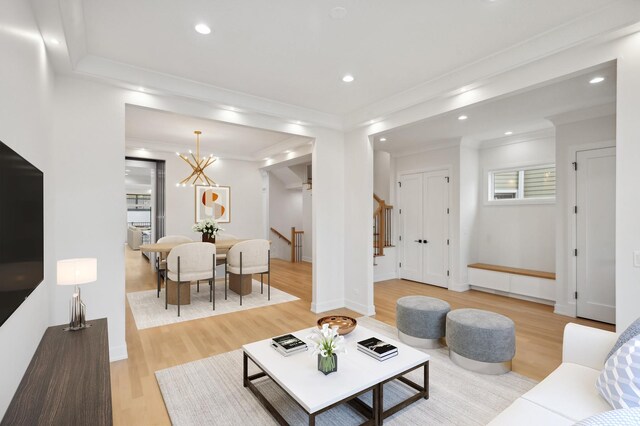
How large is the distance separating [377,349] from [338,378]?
437 mm

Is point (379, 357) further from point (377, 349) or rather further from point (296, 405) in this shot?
point (296, 405)

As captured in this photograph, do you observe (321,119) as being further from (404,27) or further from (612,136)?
(612,136)

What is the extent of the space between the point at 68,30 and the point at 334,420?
11.0 ft

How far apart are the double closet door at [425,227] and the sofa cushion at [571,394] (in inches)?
163

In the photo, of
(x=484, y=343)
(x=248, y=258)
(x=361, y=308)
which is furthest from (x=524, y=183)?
(x=248, y=258)

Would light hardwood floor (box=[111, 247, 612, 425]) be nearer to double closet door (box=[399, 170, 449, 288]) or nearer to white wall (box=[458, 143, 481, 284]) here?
double closet door (box=[399, 170, 449, 288])

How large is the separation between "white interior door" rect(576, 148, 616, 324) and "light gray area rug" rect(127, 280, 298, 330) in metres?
4.10

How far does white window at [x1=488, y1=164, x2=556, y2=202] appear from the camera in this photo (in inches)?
203

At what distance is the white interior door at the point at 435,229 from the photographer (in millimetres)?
5984

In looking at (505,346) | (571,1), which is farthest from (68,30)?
(505,346)

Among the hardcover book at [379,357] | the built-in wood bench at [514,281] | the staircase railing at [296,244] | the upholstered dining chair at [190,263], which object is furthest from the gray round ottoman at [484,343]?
the staircase railing at [296,244]

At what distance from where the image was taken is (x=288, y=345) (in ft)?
7.82

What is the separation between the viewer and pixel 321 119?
4.55 m

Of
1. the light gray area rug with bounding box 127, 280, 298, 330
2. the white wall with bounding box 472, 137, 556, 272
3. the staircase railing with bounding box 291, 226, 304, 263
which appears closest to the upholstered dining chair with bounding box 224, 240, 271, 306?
the light gray area rug with bounding box 127, 280, 298, 330
